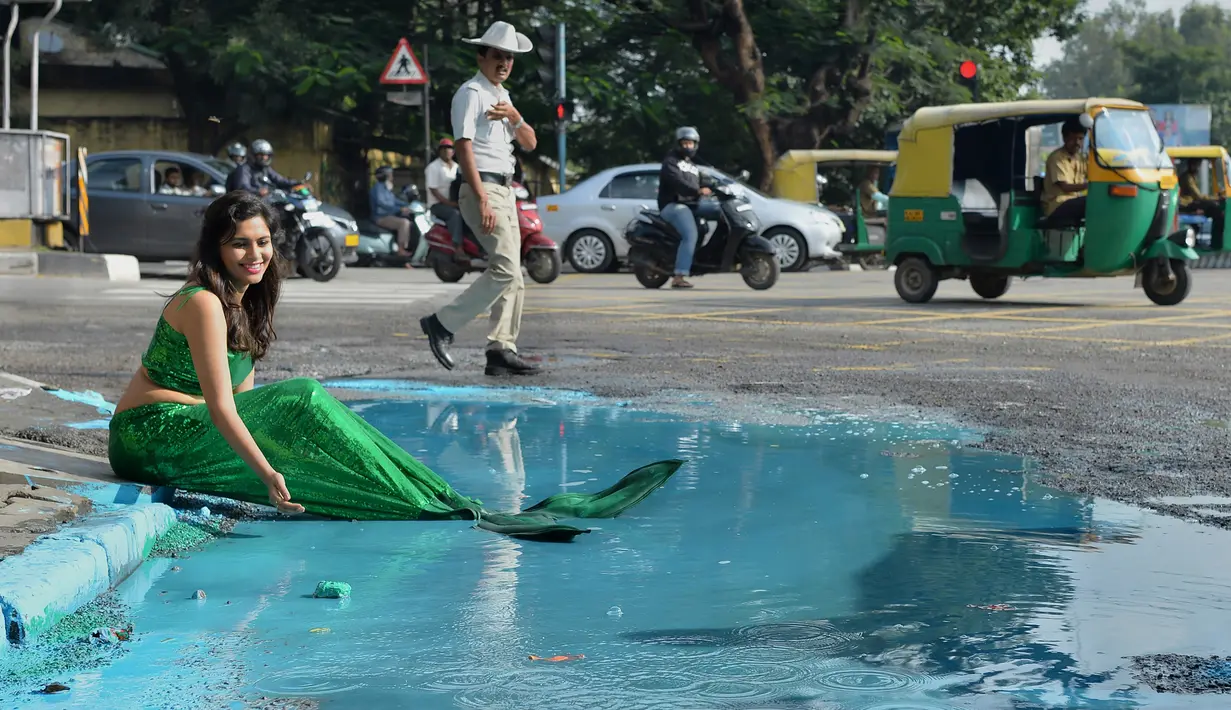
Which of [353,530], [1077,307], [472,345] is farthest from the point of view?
[1077,307]

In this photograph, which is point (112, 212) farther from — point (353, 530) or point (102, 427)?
point (353, 530)

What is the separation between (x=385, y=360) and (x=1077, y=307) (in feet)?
25.6

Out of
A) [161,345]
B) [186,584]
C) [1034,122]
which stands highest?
[1034,122]

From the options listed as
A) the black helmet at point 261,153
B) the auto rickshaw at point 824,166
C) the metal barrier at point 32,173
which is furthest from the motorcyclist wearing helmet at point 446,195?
the auto rickshaw at point 824,166

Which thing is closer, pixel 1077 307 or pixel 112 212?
pixel 1077 307

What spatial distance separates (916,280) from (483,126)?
8093 mm

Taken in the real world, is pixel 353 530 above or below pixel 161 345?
below

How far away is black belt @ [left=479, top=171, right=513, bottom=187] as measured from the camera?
8.88 meters

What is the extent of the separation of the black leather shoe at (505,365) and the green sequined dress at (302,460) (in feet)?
A: 12.6

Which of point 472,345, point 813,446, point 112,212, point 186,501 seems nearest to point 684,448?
point 813,446

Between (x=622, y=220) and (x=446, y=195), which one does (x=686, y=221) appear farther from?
(x=622, y=220)

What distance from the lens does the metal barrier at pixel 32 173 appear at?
61.8ft

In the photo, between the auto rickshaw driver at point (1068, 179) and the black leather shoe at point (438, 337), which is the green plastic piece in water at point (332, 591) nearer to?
the black leather shoe at point (438, 337)

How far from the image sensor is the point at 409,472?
198 inches
